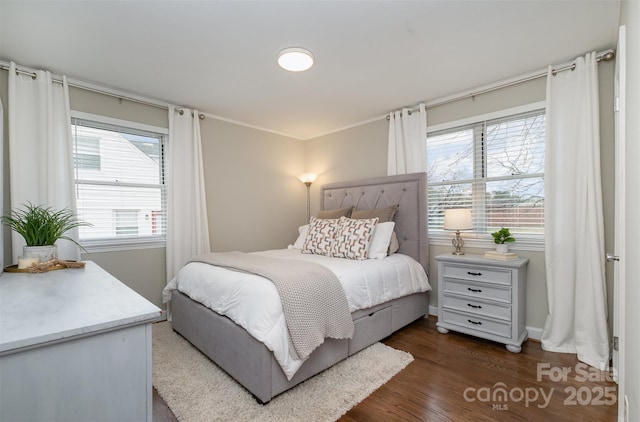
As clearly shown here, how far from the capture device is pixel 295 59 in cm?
229

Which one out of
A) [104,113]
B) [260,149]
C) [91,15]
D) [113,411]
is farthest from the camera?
[260,149]

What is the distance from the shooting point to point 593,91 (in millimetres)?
2301

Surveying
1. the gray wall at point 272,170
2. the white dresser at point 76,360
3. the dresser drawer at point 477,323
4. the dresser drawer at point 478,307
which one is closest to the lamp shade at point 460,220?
the gray wall at point 272,170

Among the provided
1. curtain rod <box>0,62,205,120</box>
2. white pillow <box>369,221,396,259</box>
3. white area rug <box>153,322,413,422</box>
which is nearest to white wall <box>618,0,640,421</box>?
white area rug <box>153,322,413,422</box>

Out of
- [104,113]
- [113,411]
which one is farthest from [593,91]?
[104,113]

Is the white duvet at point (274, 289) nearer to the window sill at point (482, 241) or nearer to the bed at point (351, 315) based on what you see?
the bed at point (351, 315)

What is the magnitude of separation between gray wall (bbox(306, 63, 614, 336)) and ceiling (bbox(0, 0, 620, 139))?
0.21 metres

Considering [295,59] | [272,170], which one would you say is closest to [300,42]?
[295,59]

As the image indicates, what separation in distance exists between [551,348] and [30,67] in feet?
16.5

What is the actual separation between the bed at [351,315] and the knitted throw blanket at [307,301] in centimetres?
12

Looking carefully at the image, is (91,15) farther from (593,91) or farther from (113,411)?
(593,91)

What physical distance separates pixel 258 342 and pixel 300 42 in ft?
6.85

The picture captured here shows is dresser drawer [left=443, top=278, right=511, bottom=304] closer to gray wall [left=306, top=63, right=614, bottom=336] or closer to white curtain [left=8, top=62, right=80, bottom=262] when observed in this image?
gray wall [left=306, top=63, right=614, bottom=336]

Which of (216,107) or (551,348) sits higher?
(216,107)
